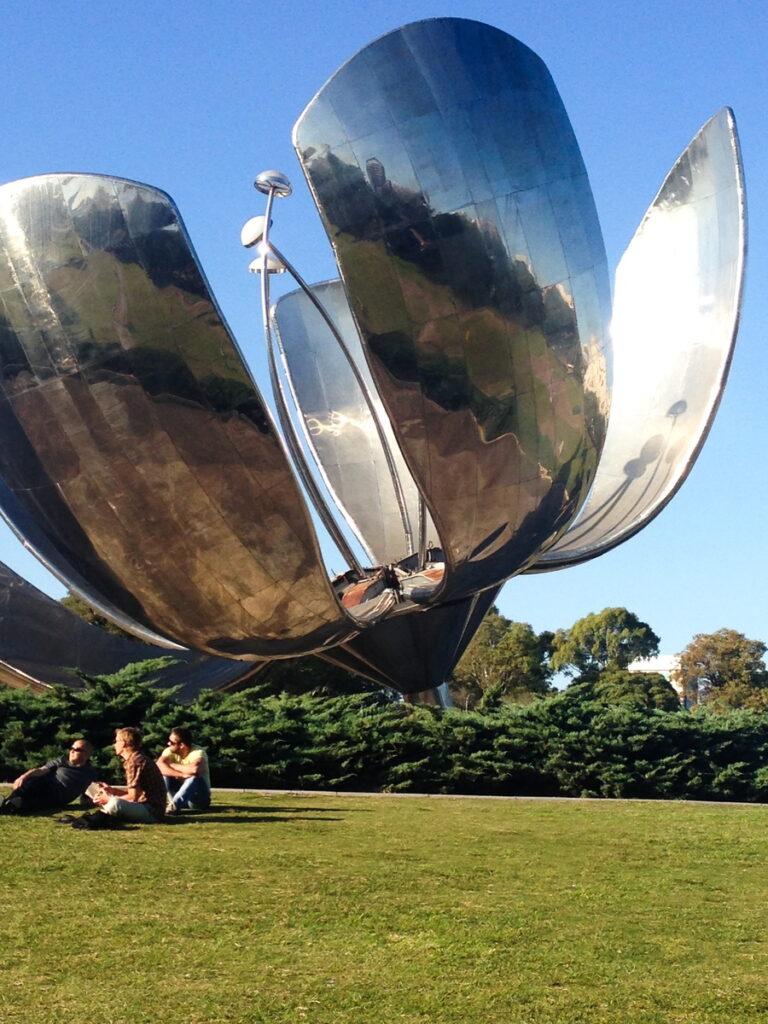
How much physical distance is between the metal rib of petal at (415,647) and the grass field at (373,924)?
23.6 ft

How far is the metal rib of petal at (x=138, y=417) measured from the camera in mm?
9844

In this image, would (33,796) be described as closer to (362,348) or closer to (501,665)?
(362,348)

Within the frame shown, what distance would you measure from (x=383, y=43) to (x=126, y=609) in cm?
539

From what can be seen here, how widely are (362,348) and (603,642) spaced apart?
4766 centimetres

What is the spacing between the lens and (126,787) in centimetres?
768

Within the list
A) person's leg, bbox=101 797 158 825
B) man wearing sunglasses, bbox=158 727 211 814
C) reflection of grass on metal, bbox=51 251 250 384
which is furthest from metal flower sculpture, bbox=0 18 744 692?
person's leg, bbox=101 797 158 825

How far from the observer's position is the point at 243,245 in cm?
1400

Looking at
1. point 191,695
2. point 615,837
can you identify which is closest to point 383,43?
point 615,837

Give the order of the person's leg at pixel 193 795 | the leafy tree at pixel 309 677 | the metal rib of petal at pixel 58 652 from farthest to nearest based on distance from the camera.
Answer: the leafy tree at pixel 309 677
the metal rib of petal at pixel 58 652
the person's leg at pixel 193 795

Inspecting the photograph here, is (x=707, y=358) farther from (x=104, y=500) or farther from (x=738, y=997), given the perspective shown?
(x=738, y=997)

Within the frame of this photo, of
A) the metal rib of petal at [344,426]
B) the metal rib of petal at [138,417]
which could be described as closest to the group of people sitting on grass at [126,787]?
the metal rib of petal at [138,417]

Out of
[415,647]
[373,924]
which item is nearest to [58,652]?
[415,647]

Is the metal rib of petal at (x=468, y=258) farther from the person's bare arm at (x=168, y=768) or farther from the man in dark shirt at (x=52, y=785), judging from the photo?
the man in dark shirt at (x=52, y=785)

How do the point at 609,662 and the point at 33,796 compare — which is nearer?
the point at 33,796
